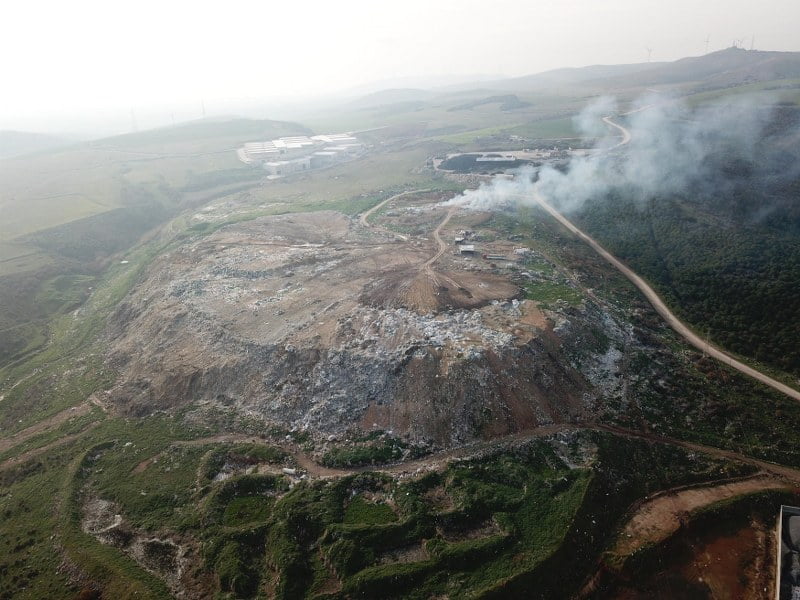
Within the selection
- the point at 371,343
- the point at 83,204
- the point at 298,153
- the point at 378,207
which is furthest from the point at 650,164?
the point at 83,204

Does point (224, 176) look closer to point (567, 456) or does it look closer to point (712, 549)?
point (567, 456)

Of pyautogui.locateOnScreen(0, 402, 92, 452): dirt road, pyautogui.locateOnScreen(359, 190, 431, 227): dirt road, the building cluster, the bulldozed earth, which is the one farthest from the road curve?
the building cluster

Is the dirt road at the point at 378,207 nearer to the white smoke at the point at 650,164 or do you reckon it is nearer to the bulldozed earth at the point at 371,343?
the white smoke at the point at 650,164

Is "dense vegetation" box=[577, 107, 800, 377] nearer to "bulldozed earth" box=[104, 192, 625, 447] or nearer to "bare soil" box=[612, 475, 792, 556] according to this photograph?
"bulldozed earth" box=[104, 192, 625, 447]

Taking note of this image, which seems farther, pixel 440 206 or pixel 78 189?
pixel 78 189

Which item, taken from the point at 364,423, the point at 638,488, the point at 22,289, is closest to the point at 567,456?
the point at 638,488

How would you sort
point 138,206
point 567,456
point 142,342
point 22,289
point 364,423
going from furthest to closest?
point 138,206, point 22,289, point 142,342, point 364,423, point 567,456
